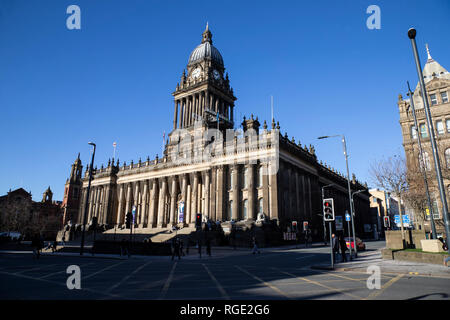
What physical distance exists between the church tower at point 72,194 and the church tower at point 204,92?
47404mm

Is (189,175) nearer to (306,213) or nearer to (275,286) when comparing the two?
(306,213)

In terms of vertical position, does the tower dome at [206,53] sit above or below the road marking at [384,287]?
above

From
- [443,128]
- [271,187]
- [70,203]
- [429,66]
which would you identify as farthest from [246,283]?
[70,203]

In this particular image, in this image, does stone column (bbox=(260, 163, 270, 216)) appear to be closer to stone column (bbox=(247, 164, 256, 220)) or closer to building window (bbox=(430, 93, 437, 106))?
stone column (bbox=(247, 164, 256, 220))

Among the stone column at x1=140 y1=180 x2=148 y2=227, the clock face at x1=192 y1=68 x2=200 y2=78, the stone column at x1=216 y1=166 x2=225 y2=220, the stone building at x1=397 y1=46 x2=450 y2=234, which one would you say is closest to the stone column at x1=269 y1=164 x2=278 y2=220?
the stone column at x1=216 y1=166 x2=225 y2=220

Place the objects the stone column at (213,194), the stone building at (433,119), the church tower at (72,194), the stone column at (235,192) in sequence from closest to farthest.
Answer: the stone building at (433,119), the stone column at (235,192), the stone column at (213,194), the church tower at (72,194)

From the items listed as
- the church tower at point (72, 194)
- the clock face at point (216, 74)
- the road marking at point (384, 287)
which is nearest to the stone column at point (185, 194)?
the clock face at point (216, 74)

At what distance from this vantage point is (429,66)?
49.0m

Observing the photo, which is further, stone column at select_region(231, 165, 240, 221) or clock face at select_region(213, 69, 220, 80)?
clock face at select_region(213, 69, 220, 80)

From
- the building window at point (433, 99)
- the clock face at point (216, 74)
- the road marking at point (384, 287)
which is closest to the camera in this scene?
the road marking at point (384, 287)

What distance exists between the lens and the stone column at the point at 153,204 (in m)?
60.2

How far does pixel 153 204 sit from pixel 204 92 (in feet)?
98.6

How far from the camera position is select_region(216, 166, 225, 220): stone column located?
4591cm

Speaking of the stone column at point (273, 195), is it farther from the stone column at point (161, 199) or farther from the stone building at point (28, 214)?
the stone building at point (28, 214)
